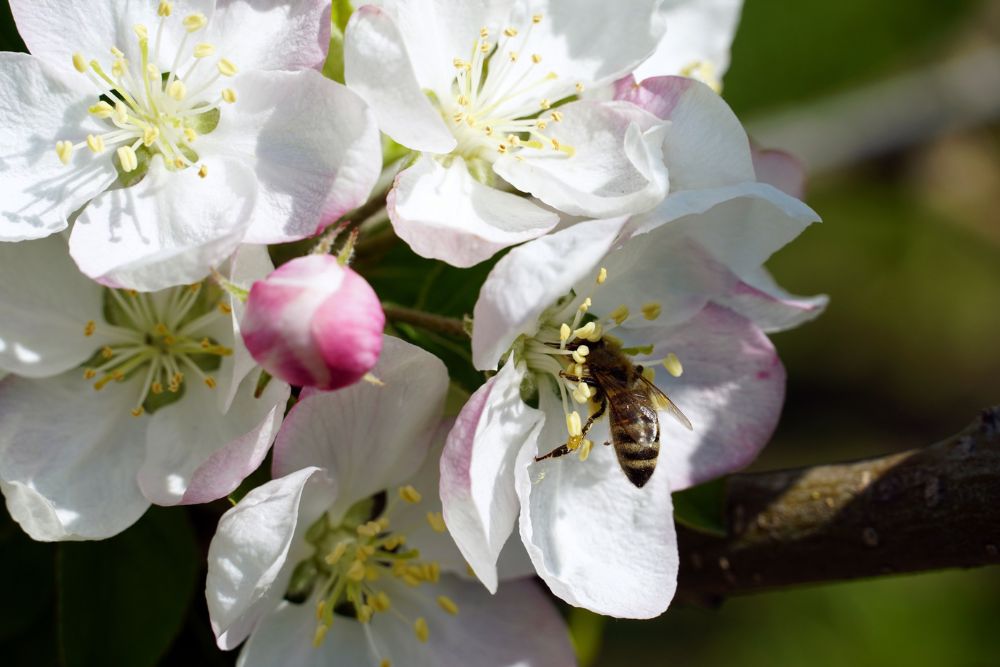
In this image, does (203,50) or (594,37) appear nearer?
(203,50)

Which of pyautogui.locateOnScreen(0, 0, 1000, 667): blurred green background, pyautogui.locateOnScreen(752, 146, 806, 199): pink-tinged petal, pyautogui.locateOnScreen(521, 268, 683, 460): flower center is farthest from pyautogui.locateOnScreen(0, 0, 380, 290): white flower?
pyautogui.locateOnScreen(0, 0, 1000, 667): blurred green background

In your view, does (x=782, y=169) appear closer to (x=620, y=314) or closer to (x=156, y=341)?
(x=620, y=314)

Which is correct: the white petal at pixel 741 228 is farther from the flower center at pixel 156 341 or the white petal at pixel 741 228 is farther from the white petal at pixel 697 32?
the flower center at pixel 156 341

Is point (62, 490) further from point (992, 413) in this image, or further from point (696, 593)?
point (992, 413)

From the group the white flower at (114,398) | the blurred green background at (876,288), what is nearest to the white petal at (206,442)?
the white flower at (114,398)

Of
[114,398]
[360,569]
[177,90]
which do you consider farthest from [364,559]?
[177,90]

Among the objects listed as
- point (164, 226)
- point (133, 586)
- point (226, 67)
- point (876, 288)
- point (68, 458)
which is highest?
point (226, 67)

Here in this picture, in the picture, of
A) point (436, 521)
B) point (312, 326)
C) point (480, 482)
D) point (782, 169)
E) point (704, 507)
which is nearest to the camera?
point (312, 326)
